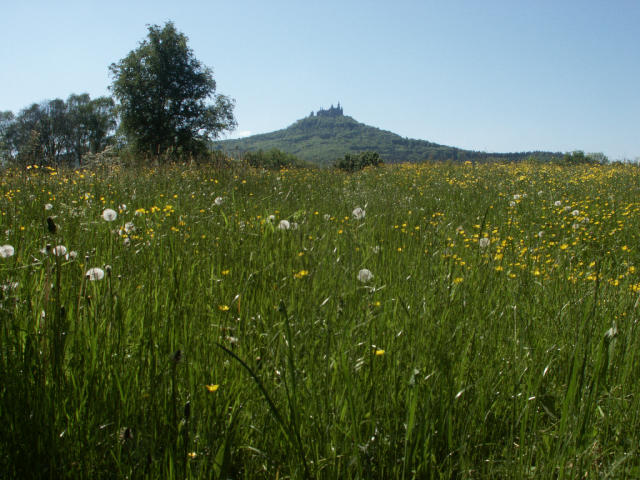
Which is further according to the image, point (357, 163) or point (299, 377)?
point (357, 163)

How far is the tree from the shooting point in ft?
107

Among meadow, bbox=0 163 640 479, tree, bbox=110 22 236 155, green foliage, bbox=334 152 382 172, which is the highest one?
tree, bbox=110 22 236 155

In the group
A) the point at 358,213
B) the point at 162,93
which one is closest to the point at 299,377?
the point at 358,213

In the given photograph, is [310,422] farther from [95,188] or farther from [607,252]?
[95,188]

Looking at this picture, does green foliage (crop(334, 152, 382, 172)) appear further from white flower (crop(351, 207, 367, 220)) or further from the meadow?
the meadow

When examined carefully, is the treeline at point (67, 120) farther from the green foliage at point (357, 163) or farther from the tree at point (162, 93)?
the green foliage at point (357, 163)

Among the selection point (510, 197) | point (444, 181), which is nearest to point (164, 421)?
point (510, 197)

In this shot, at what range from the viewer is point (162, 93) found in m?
32.9

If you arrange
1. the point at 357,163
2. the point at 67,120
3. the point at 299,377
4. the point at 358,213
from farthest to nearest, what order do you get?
the point at 67,120
the point at 357,163
the point at 358,213
the point at 299,377

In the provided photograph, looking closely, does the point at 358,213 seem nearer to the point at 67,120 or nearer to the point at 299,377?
the point at 299,377

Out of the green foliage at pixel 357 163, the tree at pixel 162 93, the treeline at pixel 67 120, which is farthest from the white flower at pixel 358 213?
the treeline at pixel 67 120

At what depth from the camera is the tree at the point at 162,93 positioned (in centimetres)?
3250

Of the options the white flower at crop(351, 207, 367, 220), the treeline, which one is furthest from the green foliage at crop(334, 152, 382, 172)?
the treeline

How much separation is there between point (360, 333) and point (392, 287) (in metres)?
0.69
